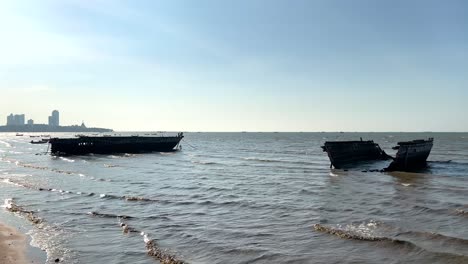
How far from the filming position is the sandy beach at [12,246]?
37.1ft

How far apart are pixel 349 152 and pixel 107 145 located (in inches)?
1598

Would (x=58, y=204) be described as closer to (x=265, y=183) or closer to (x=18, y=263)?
(x=18, y=263)

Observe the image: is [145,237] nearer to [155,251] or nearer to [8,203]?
[155,251]

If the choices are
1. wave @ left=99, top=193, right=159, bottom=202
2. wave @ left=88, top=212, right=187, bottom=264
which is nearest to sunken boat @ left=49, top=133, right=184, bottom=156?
wave @ left=99, top=193, right=159, bottom=202

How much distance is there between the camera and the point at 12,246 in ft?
41.5

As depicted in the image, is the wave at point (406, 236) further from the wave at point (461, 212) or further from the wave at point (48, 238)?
the wave at point (48, 238)

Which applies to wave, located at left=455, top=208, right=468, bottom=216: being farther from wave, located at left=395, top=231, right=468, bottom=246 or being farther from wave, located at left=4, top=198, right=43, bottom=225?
wave, located at left=4, top=198, right=43, bottom=225

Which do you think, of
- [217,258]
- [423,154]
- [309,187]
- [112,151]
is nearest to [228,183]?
[309,187]

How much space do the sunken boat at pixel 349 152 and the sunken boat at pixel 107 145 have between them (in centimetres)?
3970

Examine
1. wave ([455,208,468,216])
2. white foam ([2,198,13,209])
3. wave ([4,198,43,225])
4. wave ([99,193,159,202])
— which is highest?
wave ([455,208,468,216])

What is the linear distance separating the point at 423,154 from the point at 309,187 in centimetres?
2159

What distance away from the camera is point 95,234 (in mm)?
14367

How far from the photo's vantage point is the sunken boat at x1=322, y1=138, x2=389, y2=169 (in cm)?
3960

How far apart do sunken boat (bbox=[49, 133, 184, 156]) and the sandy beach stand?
50.1 metres
